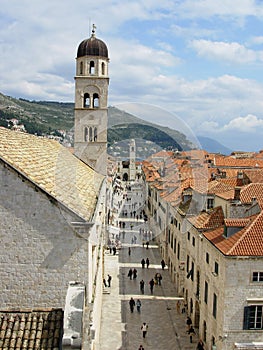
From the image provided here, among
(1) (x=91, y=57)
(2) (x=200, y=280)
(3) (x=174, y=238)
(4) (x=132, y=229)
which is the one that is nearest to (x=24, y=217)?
(2) (x=200, y=280)

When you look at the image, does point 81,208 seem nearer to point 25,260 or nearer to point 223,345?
point 25,260

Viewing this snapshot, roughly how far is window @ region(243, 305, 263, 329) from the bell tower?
15.6 metres

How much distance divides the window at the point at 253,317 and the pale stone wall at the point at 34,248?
1201 cm

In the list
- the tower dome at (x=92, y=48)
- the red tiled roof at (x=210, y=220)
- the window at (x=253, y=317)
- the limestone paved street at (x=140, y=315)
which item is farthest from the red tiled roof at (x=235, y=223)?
the tower dome at (x=92, y=48)

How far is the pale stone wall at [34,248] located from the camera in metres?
11.7

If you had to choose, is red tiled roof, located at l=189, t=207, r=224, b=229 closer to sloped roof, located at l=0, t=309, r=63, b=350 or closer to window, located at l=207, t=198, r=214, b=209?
window, located at l=207, t=198, r=214, b=209

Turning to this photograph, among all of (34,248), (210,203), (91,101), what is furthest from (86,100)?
(34,248)

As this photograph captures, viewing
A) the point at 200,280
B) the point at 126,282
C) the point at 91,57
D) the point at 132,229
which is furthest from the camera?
the point at 132,229

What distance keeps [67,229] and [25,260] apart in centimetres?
149

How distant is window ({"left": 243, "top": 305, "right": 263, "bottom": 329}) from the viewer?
68.8 feet

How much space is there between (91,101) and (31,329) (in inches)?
913

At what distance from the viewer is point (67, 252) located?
11.8 m

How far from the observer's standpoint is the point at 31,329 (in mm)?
10852

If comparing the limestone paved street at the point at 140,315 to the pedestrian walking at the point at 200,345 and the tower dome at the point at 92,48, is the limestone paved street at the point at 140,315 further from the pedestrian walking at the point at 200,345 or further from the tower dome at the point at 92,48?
the tower dome at the point at 92,48
